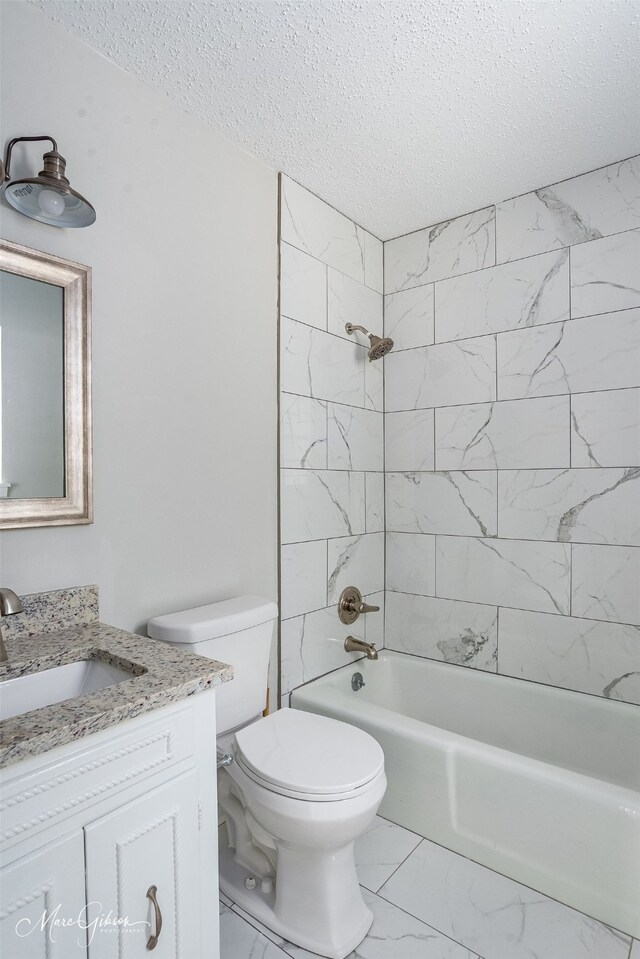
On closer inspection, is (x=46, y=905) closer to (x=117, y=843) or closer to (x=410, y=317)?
(x=117, y=843)

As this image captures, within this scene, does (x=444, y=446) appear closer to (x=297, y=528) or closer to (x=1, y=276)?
(x=297, y=528)

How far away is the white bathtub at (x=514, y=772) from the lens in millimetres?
1612

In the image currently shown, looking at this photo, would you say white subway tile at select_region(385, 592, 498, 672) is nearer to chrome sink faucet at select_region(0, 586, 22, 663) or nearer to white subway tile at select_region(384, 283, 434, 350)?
white subway tile at select_region(384, 283, 434, 350)

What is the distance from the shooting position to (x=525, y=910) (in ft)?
5.45

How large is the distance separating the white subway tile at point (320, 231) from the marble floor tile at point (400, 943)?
2421 mm

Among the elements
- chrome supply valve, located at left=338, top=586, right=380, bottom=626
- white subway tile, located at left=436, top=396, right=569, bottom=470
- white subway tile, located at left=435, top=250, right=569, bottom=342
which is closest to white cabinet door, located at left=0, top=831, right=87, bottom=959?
chrome supply valve, located at left=338, top=586, right=380, bottom=626

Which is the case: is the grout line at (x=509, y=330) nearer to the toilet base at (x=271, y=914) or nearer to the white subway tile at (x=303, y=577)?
the white subway tile at (x=303, y=577)

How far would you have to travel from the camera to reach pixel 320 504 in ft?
8.07

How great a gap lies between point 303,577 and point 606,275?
174cm

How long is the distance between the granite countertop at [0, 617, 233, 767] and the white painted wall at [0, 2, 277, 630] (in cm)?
19

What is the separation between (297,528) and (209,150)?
4.80 ft

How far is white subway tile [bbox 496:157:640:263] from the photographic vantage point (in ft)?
7.13

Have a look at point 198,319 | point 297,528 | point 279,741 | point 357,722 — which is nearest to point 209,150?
point 198,319

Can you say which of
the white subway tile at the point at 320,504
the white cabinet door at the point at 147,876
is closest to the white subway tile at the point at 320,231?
the white subway tile at the point at 320,504
